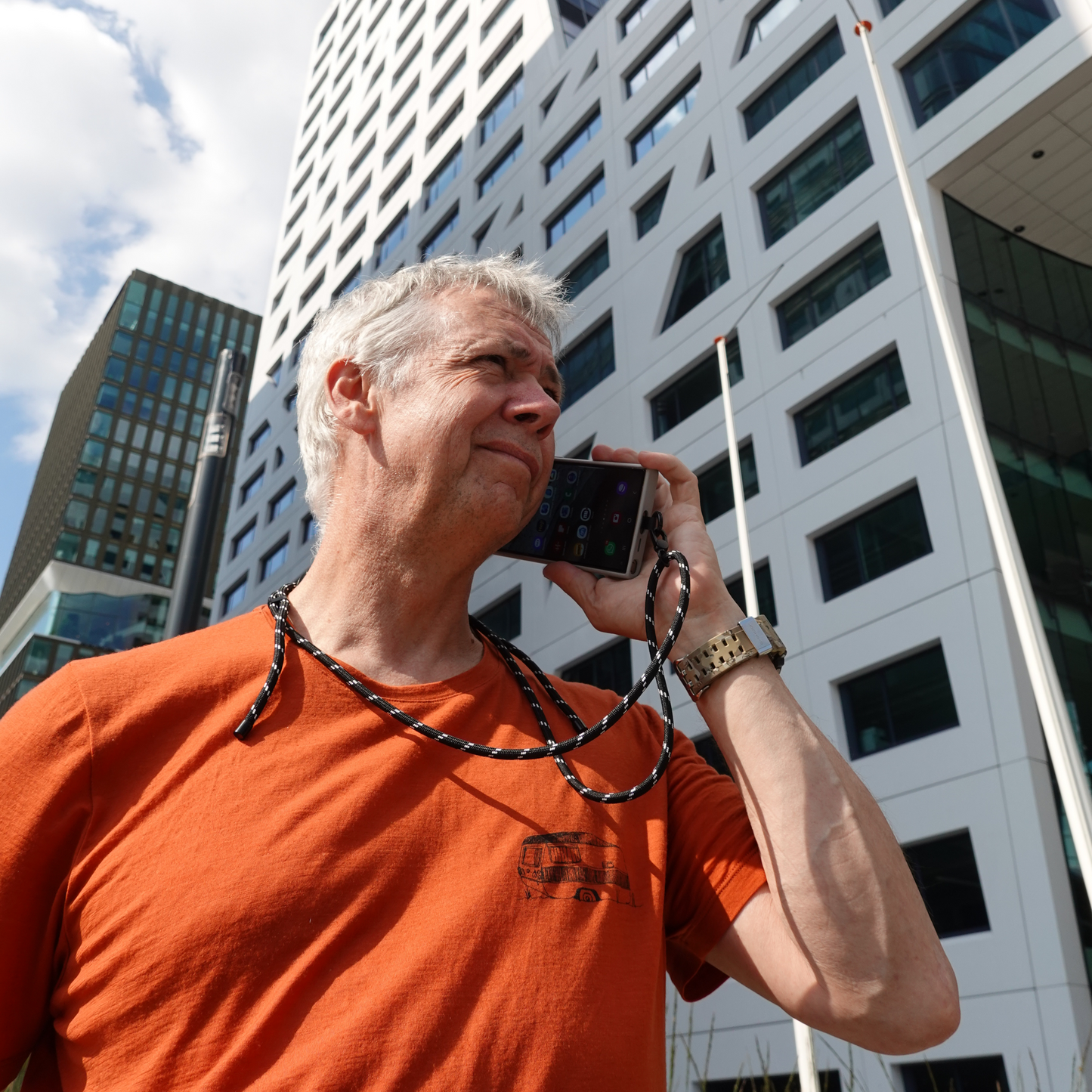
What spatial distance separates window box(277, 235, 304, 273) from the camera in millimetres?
43781

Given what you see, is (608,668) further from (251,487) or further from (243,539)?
(251,487)

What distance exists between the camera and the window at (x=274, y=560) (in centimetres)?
3394

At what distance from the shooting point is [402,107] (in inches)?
1502

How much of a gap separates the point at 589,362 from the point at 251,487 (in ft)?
69.6

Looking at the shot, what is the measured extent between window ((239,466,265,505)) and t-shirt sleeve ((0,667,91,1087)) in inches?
1494

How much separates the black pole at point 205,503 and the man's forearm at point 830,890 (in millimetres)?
2793

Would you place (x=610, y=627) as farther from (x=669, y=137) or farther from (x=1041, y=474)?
(x=669, y=137)

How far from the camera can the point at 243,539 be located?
38.2m

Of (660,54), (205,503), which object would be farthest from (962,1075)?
(660,54)

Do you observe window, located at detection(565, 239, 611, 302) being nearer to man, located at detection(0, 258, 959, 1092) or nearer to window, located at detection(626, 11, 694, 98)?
window, located at detection(626, 11, 694, 98)

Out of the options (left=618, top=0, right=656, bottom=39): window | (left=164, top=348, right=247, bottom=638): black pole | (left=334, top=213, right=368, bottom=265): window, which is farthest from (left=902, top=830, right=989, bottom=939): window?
(left=334, top=213, right=368, bottom=265): window

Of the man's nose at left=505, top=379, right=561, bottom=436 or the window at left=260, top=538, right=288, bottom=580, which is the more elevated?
the window at left=260, top=538, right=288, bottom=580

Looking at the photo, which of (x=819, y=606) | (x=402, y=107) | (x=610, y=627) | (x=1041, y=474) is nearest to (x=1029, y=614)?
(x=610, y=627)

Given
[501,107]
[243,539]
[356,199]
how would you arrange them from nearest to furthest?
[501,107]
[243,539]
[356,199]
